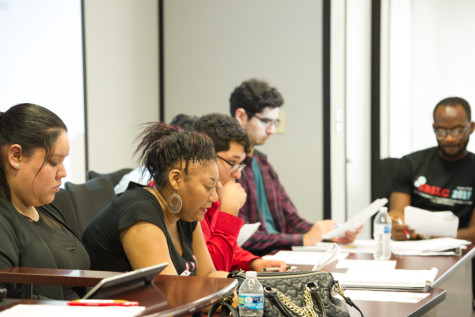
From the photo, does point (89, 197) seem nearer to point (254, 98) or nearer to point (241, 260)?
point (241, 260)

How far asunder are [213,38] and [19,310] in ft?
12.1

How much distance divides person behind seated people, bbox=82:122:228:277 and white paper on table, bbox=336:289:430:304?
51 centimetres

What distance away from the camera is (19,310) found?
1.19m

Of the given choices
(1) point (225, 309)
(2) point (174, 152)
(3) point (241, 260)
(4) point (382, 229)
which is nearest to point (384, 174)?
(4) point (382, 229)

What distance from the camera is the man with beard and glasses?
343 cm

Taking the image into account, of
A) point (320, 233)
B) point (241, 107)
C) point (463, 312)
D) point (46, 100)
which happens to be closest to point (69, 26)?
point (46, 100)

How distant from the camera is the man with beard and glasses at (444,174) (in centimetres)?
343

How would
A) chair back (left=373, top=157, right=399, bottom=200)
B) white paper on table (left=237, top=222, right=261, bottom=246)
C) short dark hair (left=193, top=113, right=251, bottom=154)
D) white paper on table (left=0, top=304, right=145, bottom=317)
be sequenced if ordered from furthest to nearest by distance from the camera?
chair back (left=373, top=157, right=399, bottom=200), white paper on table (left=237, top=222, right=261, bottom=246), short dark hair (left=193, top=113, right=251, bottom=154), white paper on table (left=0, top=304, right=145, bottom=317)

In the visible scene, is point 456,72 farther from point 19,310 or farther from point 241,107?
point 19,310

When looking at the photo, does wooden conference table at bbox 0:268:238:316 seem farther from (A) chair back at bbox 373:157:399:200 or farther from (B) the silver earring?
(A) chair back at bbox 373:157:399:200

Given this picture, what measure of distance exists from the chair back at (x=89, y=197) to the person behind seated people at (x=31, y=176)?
2.30ft

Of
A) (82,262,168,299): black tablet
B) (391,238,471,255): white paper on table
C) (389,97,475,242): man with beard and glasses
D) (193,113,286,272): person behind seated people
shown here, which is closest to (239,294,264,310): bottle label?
(82,262,168,299): black tablet

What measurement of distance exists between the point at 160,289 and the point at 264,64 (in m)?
3.35

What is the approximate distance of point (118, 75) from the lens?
416 cm
